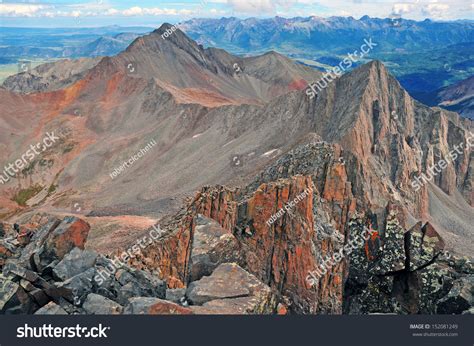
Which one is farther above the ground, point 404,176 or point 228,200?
point 404,176

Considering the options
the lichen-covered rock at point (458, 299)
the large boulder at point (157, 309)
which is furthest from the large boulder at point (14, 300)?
the lichen-covered rock at point (458, 299)

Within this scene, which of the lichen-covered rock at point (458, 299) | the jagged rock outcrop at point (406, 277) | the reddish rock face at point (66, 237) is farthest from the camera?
the jagged rock outcrop at point (406, 277)

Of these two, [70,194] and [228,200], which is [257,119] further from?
[228,200]

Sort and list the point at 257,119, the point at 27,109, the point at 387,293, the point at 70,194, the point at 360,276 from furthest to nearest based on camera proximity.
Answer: the point at 27,109
the point at 257,119
the point at 70,194
the point at 360,276
the point at 387,293

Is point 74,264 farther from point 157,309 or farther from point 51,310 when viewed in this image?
point 157,309

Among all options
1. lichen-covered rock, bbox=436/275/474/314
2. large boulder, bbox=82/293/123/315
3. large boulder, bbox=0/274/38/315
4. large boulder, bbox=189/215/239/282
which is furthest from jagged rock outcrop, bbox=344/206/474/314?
large boulder, bbox=0/274/38/315

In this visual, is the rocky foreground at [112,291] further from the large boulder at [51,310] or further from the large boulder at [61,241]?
the large boulder at [61,241]

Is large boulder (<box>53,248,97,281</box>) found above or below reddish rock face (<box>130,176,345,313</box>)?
below

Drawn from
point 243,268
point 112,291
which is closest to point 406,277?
point 243,268

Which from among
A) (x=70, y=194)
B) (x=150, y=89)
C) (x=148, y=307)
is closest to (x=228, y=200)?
(x=148, y=307)

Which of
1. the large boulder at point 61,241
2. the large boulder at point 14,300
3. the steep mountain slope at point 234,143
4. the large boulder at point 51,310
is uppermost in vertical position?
the steep mountain slope at point 234,143

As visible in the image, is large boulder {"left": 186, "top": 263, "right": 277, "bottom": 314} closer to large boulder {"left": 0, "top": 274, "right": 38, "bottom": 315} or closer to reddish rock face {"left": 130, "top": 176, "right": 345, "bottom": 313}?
large boulder {"left": 0, "top": 274, "right": 38, "bottom": 315}
